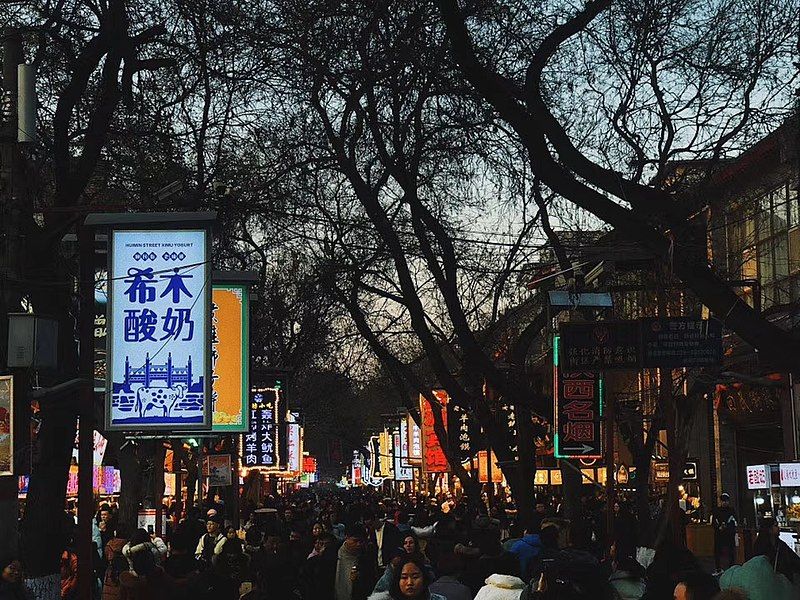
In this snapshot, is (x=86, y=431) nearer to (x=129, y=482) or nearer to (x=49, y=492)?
(x=49, y=492)

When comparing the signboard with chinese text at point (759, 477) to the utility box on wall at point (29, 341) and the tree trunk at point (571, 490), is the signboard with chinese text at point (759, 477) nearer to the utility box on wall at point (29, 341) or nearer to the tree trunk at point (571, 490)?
Result: the tree trunk at point (571, 490)

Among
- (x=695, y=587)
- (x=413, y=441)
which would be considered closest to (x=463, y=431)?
(x=413, y=441)

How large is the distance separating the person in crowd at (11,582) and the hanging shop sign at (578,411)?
15.7 metres

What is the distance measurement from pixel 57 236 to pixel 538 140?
20.3 ft

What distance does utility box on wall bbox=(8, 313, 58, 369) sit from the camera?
49.0 feet

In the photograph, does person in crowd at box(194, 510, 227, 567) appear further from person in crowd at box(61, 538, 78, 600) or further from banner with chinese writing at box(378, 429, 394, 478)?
banner with chinese writing at box(378, 429, 394, 478)

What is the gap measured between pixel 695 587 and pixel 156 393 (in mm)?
10101


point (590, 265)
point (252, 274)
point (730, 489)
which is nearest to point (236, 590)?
point (252, 274)

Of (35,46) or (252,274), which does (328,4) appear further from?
(252,274)

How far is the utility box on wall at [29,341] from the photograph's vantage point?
49.0ft

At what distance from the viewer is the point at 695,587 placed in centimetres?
873

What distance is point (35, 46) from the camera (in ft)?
61.3

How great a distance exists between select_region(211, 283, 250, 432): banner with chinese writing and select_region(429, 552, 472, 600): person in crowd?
34.3 feet

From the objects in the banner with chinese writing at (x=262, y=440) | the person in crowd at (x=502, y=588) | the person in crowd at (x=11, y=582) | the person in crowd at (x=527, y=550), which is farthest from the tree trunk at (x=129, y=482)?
the person in crowd at (x=502, y=588)
